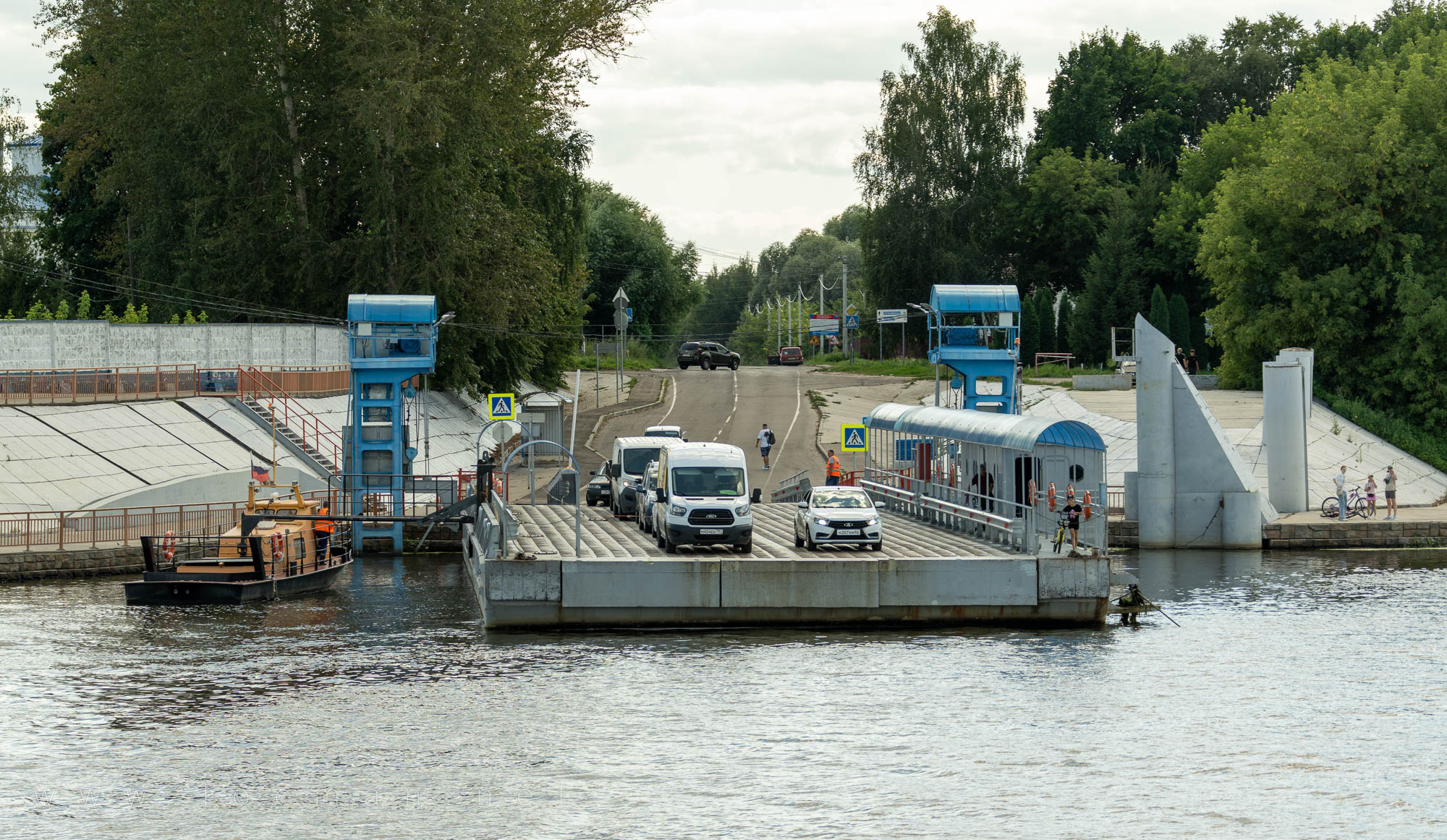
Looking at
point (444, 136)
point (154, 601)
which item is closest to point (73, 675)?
point (154, 601)

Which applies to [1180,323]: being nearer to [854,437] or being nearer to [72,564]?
[854,437]

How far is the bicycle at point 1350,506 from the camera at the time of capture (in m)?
47.4

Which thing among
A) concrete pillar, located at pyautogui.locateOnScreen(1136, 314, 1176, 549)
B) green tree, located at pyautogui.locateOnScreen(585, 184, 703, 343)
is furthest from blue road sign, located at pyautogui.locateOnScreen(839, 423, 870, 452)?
green tree, located at pyautogui.locateOnScreen(585, 184, 703, 343)

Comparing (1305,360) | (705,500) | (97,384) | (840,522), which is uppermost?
(1305,360)

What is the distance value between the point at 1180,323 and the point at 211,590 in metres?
60.4

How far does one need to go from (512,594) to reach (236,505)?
16.1 metres

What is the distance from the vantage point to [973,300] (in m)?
47.9

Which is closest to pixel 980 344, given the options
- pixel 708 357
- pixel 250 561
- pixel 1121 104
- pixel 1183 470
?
pixel 1183 470

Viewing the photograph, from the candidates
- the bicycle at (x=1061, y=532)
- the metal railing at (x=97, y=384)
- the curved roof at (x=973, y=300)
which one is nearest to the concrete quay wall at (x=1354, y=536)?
the curved roof at (x=973, y=300)

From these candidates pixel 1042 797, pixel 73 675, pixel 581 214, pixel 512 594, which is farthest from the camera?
pixel 581 214

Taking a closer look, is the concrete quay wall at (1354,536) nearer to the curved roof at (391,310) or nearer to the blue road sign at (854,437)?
the blue road sign at (854,437)

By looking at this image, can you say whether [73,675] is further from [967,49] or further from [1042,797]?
[967,49]

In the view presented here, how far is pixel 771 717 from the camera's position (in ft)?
80.0

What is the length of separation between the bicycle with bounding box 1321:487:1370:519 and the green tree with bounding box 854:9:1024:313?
41.2 meters
